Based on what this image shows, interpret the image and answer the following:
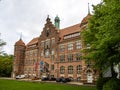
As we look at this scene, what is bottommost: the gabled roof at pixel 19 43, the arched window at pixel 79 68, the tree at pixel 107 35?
the arched window at pixel 79 68

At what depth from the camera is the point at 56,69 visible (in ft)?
177

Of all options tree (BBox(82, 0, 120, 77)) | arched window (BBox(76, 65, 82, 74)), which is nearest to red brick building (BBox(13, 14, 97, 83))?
arched window (BBox(76, 65, 82, 74))

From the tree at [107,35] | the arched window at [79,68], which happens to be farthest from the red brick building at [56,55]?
the tree at [107,35]

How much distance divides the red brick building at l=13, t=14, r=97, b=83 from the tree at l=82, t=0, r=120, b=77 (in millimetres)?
17136

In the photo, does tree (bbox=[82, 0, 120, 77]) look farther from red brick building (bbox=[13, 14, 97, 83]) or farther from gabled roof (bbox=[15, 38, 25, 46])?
gabled roof (bbox=[15, 38, 25, 46])

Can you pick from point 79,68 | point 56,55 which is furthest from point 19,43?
point 79,68

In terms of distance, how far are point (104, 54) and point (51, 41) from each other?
38.3 metres

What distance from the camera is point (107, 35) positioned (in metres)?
17.8

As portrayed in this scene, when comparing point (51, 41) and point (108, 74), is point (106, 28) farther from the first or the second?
point (51, 41)

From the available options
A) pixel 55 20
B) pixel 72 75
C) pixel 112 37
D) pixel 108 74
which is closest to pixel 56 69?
pixel 72 75

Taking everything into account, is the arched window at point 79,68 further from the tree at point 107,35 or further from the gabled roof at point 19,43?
the gabled roof at point 19,43

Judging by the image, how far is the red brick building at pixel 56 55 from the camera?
47256 mm

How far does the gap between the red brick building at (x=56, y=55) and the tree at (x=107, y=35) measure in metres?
17.1

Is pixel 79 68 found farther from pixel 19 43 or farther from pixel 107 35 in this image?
pixel 19 43
